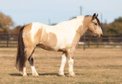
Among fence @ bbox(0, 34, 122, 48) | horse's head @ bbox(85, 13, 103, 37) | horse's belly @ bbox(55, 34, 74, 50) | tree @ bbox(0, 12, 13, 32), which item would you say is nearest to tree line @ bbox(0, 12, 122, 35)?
tree @ bbox(0, 12, 13, 32)

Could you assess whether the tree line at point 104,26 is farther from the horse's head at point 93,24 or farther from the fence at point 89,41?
the horse's head at point 93,24

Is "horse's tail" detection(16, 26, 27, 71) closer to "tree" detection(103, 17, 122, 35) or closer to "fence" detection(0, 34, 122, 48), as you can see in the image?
"fence" detection(0, 34, 122, 48)

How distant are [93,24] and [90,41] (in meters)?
34.9

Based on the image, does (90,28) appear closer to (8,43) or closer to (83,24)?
(83,24)

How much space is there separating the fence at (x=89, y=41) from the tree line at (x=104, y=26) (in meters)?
34.4

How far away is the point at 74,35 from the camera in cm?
1509

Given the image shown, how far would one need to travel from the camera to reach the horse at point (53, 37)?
1440cm

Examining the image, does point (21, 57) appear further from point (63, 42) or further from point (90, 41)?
point (90, 41)

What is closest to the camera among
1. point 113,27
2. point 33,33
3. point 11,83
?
point 11,83

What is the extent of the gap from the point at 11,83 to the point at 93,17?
474 centimetres

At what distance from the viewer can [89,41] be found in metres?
49.8

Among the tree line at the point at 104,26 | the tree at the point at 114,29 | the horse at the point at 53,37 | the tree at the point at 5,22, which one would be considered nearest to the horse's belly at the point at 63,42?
the horse at the point at 53,37

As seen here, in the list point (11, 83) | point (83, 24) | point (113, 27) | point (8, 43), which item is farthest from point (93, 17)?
point (113, 27)

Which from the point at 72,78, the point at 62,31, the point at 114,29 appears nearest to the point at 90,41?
the point at 62,31
